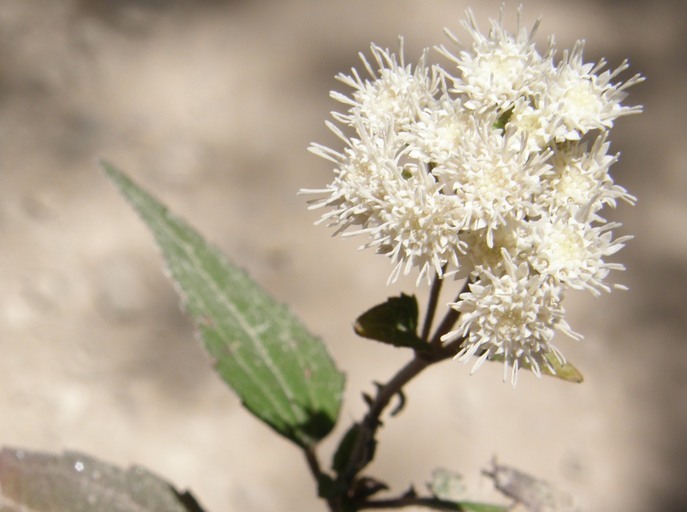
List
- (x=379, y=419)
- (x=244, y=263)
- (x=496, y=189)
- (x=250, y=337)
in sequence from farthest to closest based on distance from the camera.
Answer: (x=244, y=263) < (x=250, y=337) < (x=379, y=419) < (x=496, y=189)

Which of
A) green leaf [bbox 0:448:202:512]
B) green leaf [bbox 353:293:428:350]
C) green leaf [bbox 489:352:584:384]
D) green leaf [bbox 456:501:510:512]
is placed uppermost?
green leaf [bbox 353:293:428:350]

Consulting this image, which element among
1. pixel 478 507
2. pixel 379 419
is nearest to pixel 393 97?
pixel 379 419

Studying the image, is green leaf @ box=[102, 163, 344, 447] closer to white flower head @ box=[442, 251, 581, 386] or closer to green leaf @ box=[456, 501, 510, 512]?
green leaf @ box=[456, 501, 510, 512]

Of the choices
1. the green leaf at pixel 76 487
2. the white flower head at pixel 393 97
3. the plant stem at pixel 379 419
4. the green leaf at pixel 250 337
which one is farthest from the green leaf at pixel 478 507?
the white flower head at pixel 393 97

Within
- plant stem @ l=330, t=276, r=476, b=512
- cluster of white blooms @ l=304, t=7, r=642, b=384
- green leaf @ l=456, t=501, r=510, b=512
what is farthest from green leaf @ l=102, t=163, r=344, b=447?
cluster of white blooms @ l=304, t=7, r=642, b=384

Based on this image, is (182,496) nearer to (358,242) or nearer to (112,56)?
(358,242)

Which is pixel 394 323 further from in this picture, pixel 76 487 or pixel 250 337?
pixel 76 487
